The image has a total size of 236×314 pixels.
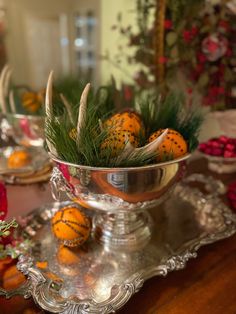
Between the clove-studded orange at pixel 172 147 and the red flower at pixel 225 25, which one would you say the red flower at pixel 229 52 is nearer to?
the red flower at pixel 225 25

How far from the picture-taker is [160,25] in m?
0.79

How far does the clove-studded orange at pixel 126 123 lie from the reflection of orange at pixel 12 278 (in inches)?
9.4

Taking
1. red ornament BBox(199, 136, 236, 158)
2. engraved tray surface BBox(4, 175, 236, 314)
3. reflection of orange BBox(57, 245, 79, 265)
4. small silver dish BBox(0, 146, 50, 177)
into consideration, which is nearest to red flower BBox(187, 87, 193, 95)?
red ornament BBox(199, 136, 236, 158)

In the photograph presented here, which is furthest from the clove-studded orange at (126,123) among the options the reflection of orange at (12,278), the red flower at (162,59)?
the red flower at (162,59)

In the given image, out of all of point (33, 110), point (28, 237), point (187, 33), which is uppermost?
point (187, 33)

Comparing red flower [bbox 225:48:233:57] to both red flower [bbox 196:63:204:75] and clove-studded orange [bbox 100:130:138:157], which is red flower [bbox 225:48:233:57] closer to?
red flower [bbox 196:63:204:75]

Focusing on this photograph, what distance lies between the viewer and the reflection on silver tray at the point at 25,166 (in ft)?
2.45

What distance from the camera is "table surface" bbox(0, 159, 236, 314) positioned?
0.41 m

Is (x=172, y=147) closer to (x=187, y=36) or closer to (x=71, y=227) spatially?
(x=71, y=227)

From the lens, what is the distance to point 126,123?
1.61 feet

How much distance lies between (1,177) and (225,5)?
0.65 metres

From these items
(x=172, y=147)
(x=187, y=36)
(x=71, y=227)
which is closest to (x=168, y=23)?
(x=187, y=36)

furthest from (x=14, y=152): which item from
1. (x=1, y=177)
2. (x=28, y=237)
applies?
(x=28, y=237)

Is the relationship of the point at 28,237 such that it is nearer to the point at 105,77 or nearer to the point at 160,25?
the point at 160,25
